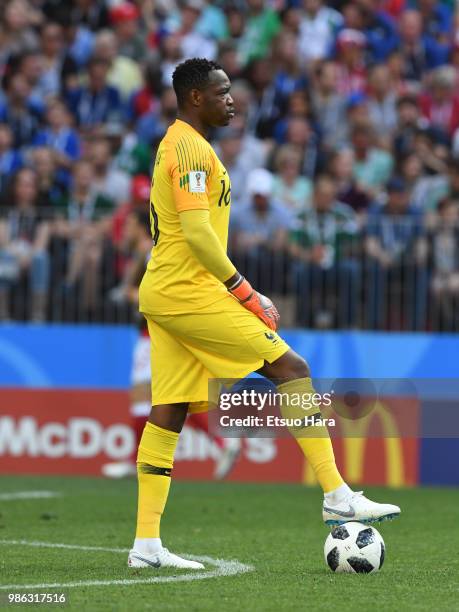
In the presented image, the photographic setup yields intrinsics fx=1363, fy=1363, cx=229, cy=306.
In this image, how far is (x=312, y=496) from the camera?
12.7 m

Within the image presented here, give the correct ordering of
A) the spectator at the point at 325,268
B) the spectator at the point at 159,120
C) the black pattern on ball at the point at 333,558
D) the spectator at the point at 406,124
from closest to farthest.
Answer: the black pattern on ball at the point at 333,558
the spectator at the point at 325,268
the spectator at the point at 406,124
the spectator at the point at 159,120

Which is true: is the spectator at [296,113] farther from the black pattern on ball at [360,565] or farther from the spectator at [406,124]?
the black pattern on ball at [360,565]

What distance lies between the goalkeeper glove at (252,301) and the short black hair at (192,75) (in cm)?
107

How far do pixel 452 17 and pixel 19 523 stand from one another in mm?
12582

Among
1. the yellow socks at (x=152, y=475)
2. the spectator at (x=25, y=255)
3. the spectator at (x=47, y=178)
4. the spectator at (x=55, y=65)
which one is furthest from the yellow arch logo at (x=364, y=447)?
the yellow socks at (x=152, y=475)

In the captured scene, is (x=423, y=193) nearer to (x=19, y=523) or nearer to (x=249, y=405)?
(x=19, y=523)

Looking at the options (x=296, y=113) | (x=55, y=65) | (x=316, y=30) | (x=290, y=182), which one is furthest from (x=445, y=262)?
(x=55, y=65)

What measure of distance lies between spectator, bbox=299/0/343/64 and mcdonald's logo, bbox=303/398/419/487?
6312 mm

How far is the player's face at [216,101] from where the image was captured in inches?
289

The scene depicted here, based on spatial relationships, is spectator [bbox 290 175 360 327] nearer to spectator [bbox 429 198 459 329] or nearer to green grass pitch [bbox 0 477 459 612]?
spectator [bbox 429 198 459 329]

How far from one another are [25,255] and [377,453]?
4.35m

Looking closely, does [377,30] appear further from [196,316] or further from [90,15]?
[196,316]

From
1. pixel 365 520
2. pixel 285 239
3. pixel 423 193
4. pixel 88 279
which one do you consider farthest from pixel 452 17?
pixel 365 520

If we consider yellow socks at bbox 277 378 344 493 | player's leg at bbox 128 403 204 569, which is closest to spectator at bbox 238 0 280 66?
player's leg at bbox 128 403 204 569
